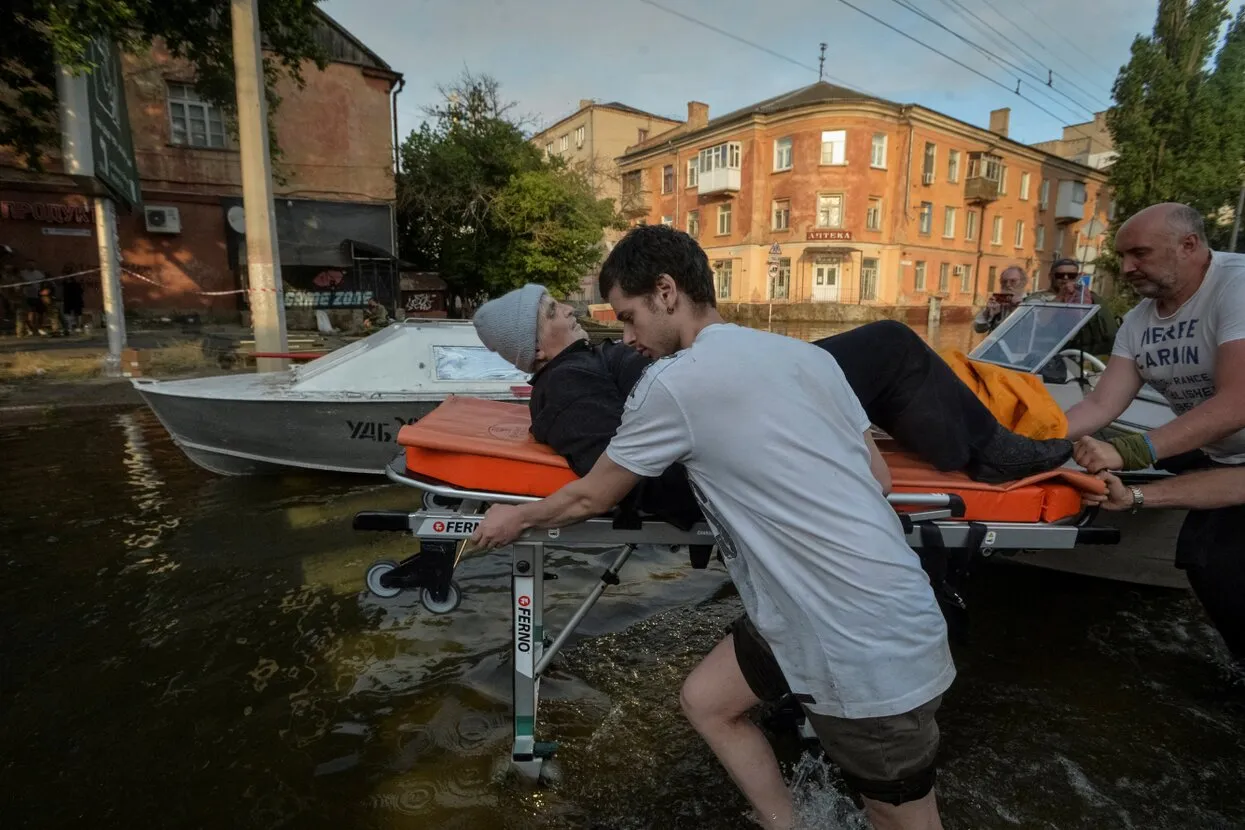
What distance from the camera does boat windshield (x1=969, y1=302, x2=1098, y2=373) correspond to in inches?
187

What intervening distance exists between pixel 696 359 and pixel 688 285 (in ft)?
1.23

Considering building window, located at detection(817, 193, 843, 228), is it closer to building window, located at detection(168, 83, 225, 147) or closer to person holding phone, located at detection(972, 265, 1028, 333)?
building window, located at detection(168, 83, 225, 147)

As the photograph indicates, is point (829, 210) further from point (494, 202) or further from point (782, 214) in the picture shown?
point (494, 202)

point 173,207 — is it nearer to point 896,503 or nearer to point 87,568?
point 87,568

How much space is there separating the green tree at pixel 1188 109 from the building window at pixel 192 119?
92.3 feet

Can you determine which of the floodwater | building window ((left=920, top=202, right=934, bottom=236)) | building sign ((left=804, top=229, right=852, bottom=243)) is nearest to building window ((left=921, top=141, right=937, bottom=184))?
building window ((left=920, top=202, right=934, bottom=236))

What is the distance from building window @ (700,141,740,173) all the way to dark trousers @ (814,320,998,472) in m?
37.5

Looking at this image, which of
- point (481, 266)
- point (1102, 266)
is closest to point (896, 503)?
point (481, 266)

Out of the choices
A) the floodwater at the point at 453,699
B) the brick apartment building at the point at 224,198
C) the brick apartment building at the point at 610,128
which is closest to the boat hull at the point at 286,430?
the floodwater at the point at 453,699

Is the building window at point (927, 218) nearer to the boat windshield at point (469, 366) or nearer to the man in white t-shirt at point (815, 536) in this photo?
the boat windshield at point (469, 366)

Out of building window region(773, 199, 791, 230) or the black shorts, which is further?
building window region(773, 199, 791, 230)

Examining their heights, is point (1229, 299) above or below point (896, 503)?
above

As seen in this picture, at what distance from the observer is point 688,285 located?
185 cm

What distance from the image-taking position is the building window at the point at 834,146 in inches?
1331
